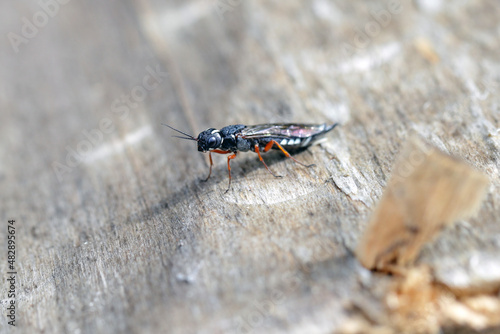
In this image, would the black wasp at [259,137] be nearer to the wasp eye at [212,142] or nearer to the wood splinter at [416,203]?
the wasp eye at [212,142]

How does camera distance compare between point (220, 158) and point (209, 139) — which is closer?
point (209, 139)

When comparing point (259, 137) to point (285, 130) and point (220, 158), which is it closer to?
point (285, 130)

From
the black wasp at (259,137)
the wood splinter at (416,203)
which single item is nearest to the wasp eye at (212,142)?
the black wasp at (259,137)

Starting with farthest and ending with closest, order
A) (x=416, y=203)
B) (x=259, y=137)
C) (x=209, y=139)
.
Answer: (x=259, y=137) < (x=209, y=139) < (x=416, y=203)

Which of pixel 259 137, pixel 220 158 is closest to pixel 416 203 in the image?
pixel 259 137

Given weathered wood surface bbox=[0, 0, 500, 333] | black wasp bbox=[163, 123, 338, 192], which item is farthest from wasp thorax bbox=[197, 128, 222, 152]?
weathered wood surface bbox=[0, 0, 500, 333]

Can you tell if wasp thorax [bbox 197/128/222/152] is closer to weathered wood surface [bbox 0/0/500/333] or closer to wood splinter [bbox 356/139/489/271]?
weathered wood surface [bbox 0/0/500/333]

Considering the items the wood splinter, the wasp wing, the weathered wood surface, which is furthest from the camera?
the wasp wing
